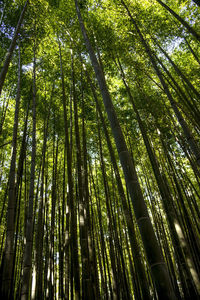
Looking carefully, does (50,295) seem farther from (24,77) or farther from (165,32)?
(165,32)

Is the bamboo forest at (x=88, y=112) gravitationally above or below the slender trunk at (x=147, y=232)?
above

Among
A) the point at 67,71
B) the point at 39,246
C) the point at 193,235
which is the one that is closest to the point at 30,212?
the point at 39,246

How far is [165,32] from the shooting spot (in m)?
5.59

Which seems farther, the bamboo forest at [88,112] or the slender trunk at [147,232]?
the bamboo forest at [88,112]

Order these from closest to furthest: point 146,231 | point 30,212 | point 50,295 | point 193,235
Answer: point 146,231 → point 30,212 → point 193,235 → point 50,295

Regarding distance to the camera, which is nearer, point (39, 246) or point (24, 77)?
point (39, 246)

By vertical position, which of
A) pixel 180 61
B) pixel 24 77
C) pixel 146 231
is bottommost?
pixel 146 231

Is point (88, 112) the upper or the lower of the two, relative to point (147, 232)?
upper

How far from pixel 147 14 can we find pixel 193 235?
5.88 metres

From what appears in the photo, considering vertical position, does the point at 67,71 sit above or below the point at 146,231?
above

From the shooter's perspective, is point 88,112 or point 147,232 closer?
point 147,232

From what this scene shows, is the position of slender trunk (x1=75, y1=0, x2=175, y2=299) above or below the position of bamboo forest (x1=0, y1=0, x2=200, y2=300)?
below

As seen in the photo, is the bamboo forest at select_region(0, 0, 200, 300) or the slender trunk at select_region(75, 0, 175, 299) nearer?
the slender trunk at select_region(75, 0, 175, 299)

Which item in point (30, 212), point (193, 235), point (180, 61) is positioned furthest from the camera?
point (180, 61)
